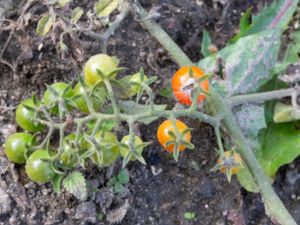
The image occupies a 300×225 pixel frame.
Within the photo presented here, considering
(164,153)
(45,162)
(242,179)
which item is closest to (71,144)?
(45,162)

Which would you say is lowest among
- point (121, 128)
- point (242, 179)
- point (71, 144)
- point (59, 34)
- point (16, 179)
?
point (242, 179)

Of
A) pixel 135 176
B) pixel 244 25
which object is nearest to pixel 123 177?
pixel 135 176

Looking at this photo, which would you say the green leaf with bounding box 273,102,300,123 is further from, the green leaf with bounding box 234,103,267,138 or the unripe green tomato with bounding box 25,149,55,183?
the unripe green tomato with bounding box 25,149,55,183

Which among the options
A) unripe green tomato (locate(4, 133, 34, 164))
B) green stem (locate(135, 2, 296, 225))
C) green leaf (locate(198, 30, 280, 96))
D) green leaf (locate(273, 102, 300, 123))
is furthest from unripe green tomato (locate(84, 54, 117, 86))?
green leaf (locate(273, 102, 300, 123))

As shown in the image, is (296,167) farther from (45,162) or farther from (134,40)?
(45,162)

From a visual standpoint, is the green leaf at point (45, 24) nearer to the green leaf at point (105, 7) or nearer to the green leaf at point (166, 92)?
the green leaf at point (105, 7)

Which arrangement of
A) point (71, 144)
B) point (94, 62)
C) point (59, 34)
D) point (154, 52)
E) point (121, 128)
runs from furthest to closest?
point (154, 52) → point (121, 128) → point (59, 34) → point (94, 62) → point (71, 144)
